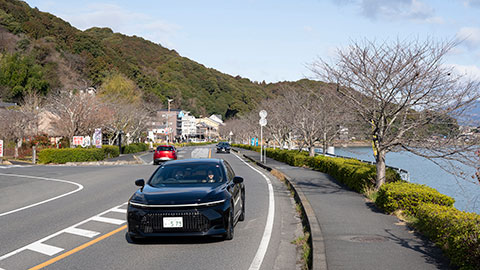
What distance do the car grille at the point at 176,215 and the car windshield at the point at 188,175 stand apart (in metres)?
1.24

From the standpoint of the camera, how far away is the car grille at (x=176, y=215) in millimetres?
7164

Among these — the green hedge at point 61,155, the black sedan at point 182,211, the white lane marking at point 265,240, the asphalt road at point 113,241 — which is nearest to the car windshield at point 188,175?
the black sedan at point 182,211

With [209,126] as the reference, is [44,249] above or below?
below

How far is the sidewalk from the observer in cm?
598

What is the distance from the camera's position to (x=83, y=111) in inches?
1716

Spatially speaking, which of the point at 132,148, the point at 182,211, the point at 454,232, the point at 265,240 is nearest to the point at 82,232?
the point at 182,211

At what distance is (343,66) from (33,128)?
49534 mm

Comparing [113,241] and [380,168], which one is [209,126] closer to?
[380,168]

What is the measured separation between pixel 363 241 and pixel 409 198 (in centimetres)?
269

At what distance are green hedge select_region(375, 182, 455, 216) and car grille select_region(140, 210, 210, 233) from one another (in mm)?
4376

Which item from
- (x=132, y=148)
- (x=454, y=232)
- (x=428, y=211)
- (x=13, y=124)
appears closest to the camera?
(x=454, y=232)

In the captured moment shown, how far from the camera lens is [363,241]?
722 cm

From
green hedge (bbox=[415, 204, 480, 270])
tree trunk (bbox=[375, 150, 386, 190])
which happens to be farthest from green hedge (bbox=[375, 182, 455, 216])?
tree trunk (bbox=[375, 150, 386, 190])

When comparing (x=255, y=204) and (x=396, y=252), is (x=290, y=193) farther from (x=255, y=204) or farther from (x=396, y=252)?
(x=396, y=252)
